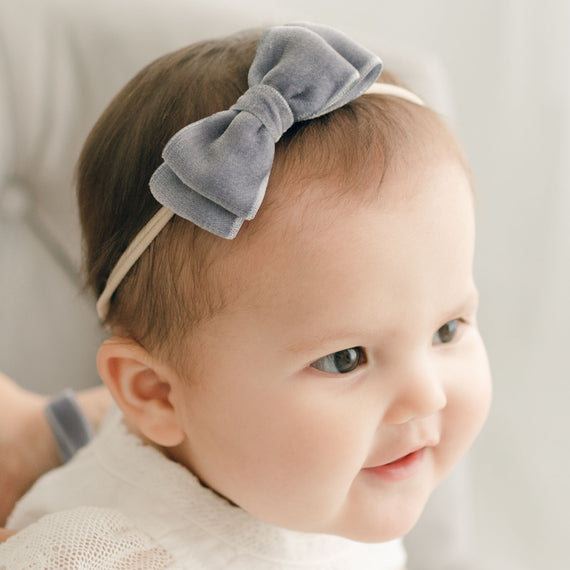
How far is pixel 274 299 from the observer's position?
0.63 metres

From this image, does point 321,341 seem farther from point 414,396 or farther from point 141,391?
point 141,391

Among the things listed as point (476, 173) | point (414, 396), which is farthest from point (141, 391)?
point (476, 173)

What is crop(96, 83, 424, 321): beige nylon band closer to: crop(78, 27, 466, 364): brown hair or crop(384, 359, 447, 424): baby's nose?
crop(78, 27, 466, 364): brown hair

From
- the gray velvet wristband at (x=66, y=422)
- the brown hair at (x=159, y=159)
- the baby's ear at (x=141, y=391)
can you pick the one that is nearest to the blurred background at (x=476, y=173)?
the gray velvet wristband at (x=66, y=422)

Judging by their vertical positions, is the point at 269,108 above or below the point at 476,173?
above

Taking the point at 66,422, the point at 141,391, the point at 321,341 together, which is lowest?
the point at 66,422

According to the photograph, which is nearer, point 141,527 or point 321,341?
point 321,341

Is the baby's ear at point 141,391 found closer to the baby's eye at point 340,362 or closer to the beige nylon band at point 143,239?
the beige nylon band at point 143,239

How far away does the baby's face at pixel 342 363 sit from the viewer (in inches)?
24.5

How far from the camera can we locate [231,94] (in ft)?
2.19

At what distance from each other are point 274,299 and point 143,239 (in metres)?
0.13

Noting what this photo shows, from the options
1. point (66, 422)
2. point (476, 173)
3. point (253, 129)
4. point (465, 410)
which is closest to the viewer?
point (253, 129)

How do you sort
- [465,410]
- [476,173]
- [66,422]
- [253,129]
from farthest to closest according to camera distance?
[476,173] → [66,422] → [465,410] → [253,129]

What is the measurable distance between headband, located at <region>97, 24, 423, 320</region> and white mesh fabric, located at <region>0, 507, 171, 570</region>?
0.94ft
